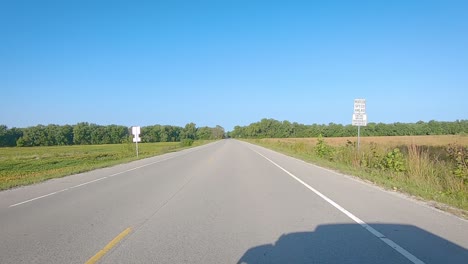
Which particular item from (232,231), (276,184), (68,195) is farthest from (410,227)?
(68,195)

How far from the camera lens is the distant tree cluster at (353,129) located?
10309 cm

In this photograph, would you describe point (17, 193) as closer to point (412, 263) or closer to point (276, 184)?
point (276, 184)

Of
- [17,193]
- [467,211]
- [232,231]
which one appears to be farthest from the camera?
[17,193]

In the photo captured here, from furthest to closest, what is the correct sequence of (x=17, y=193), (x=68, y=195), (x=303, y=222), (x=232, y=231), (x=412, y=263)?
(x=17, y=193) < (x=68, y=195) < (x=303, y=222) < (x=232, y=231) < (x=412, y=263)

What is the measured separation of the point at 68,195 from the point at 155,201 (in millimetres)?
3507

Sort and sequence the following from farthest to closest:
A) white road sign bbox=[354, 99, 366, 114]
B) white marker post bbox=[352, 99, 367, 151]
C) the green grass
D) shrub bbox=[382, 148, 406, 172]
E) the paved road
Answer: white road sign bbox=[354, 99, 366, 114] < white marker post bbox=[352, 99, 367, 151] < the green grass < shrub bbox=[382, 148, 406, 172] < the paved road

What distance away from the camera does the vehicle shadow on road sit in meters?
5.36

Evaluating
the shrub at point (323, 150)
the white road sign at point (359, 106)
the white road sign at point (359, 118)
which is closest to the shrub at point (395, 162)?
the white road sign at point (359, 118)

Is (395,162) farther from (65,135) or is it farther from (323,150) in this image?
(65,135)

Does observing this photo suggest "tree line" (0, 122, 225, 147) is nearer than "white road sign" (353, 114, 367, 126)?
No

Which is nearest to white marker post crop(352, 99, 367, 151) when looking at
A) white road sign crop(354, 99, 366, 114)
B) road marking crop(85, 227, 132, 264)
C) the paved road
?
white road sign crop(354, 99, 366, 114)

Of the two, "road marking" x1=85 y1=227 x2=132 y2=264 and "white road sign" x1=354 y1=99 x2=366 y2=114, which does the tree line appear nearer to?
"white road sign" x1=354 y1=99 x2=366 y2=114

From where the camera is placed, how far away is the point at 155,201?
34.3ft

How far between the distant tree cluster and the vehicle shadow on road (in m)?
30.4
